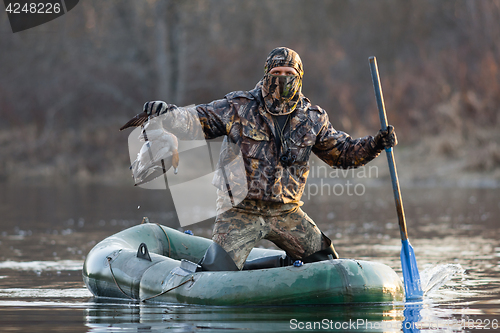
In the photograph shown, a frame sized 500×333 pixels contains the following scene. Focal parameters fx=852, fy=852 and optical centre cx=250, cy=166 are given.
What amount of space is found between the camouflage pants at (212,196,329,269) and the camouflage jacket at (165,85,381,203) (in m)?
0.11

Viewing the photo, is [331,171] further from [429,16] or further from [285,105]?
[285,105]

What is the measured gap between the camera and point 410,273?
6.89 meters

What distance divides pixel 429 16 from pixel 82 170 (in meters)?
15.6

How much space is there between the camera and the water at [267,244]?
5668mm

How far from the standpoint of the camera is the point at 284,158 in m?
6.38

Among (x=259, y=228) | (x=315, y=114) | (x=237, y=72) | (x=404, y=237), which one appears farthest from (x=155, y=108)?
(x=237, y=72)

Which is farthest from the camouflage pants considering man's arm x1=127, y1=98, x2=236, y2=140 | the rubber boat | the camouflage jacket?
man's arm x1=127, y1=98, x2=236, y2=140

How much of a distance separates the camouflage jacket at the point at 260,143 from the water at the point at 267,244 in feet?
3.02

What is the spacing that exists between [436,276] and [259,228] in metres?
1.93

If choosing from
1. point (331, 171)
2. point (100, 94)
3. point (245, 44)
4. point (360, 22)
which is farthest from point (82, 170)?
point (360, 22)

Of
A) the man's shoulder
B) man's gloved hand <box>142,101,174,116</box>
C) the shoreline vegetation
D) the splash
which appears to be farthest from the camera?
the shoreline vegetation

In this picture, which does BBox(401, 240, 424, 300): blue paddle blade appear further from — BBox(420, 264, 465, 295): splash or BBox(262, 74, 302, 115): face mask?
BBox(262, 74, 302, 115): face mask

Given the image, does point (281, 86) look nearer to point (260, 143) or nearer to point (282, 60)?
point (282, 60)

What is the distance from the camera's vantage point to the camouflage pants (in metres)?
6.37
